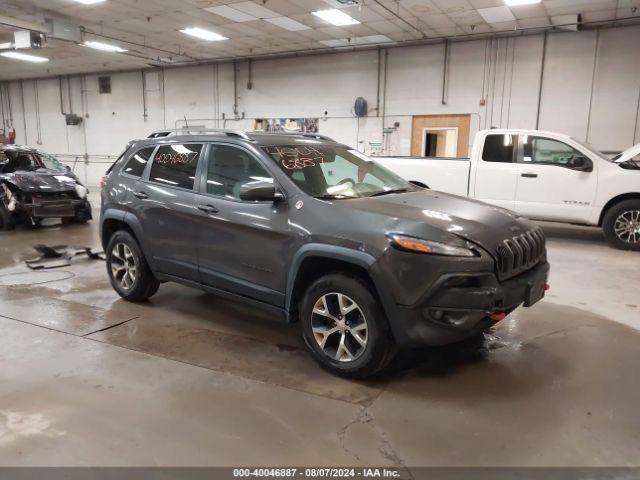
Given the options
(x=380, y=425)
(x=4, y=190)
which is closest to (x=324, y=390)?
(x=380, y=425)

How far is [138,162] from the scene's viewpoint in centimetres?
468

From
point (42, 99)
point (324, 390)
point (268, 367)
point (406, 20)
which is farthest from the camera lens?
point (42, 99)

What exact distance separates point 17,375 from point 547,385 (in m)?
3.57

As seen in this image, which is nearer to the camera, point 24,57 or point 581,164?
point 581,164

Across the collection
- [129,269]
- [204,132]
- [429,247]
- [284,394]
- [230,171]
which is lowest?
[284,394]

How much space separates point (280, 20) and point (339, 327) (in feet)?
31.0

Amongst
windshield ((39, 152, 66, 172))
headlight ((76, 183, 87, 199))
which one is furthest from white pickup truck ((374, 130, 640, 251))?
windshield ((39, 152, 66, 172))

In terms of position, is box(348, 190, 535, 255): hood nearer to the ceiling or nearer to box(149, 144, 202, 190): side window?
box(149, 144, 202, 190): side window

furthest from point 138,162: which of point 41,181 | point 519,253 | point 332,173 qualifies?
point 41,181

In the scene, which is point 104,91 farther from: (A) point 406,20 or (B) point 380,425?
(B) point 380,425

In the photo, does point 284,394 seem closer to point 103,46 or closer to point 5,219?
point 5,219

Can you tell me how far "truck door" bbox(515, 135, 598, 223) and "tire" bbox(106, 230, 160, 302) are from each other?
20.5ft

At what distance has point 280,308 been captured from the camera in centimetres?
347

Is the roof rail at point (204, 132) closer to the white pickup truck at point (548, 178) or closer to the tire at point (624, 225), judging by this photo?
the white pickup truck at point (548, 178)
